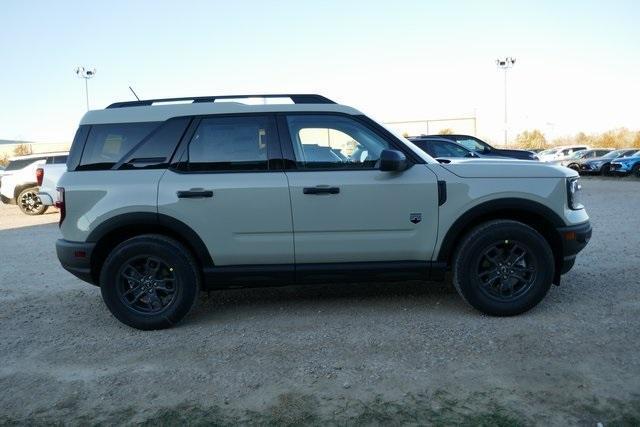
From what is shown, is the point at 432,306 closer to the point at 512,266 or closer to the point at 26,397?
the point at 512,266

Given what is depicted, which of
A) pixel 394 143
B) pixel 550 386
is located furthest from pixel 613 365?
pixel 394 143

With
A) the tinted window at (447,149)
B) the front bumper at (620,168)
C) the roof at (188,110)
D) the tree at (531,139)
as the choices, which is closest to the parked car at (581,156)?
the front bumper at (620,168)

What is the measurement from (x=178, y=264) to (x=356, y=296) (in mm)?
1855

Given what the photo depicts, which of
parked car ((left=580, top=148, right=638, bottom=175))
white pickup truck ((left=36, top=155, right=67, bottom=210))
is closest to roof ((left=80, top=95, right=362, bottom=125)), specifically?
white pickup truck ((left=36, top=155, right=67, bottom=210))

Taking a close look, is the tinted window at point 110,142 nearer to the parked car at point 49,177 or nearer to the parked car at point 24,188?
the parked car at point 49,177

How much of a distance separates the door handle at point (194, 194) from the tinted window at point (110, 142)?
25.4 inches

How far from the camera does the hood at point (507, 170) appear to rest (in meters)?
4.56

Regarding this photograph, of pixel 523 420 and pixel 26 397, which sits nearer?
pixel 523 420

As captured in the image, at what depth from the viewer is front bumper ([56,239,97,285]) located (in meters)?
4.54

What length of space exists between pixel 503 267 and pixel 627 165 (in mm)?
23301

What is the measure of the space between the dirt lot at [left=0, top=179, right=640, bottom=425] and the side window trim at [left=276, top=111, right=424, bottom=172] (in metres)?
1.35

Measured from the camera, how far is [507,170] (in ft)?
15.1

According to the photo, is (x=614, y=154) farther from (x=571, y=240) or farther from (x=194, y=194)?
(x=194, y=194)

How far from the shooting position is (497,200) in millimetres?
4523
